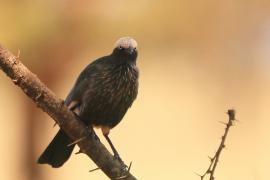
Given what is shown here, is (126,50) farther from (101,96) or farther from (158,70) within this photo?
(158,70)

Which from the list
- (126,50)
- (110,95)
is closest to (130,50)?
(126,50)

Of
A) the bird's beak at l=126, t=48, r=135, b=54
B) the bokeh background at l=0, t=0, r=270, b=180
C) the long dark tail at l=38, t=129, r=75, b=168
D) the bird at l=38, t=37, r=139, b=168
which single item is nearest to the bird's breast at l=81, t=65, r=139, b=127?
the bird at l=38, t=37, r=139, b=168

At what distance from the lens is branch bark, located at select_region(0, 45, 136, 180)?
2939 millimetres

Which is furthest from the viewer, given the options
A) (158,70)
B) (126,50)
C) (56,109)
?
(158,70)

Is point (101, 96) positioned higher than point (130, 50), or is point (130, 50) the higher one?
point (130, 50)

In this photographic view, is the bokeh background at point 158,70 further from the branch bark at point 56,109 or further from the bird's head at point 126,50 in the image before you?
the branch bark at point 56,109

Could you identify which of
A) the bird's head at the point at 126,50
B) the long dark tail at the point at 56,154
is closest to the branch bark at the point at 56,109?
the long dark tail at the point at 56,154

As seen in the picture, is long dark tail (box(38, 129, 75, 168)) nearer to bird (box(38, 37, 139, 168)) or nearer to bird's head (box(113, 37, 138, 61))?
bird (box(38, 37, 139, 168))

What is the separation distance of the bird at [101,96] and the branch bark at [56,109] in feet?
2.78

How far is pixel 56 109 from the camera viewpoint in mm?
3064

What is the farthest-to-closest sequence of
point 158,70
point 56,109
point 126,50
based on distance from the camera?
point 158,70 → point 126,50 → point 56,109

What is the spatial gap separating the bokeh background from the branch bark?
16.8 ft

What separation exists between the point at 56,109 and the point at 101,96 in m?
1.16

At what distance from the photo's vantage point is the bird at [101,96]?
4141 mm
